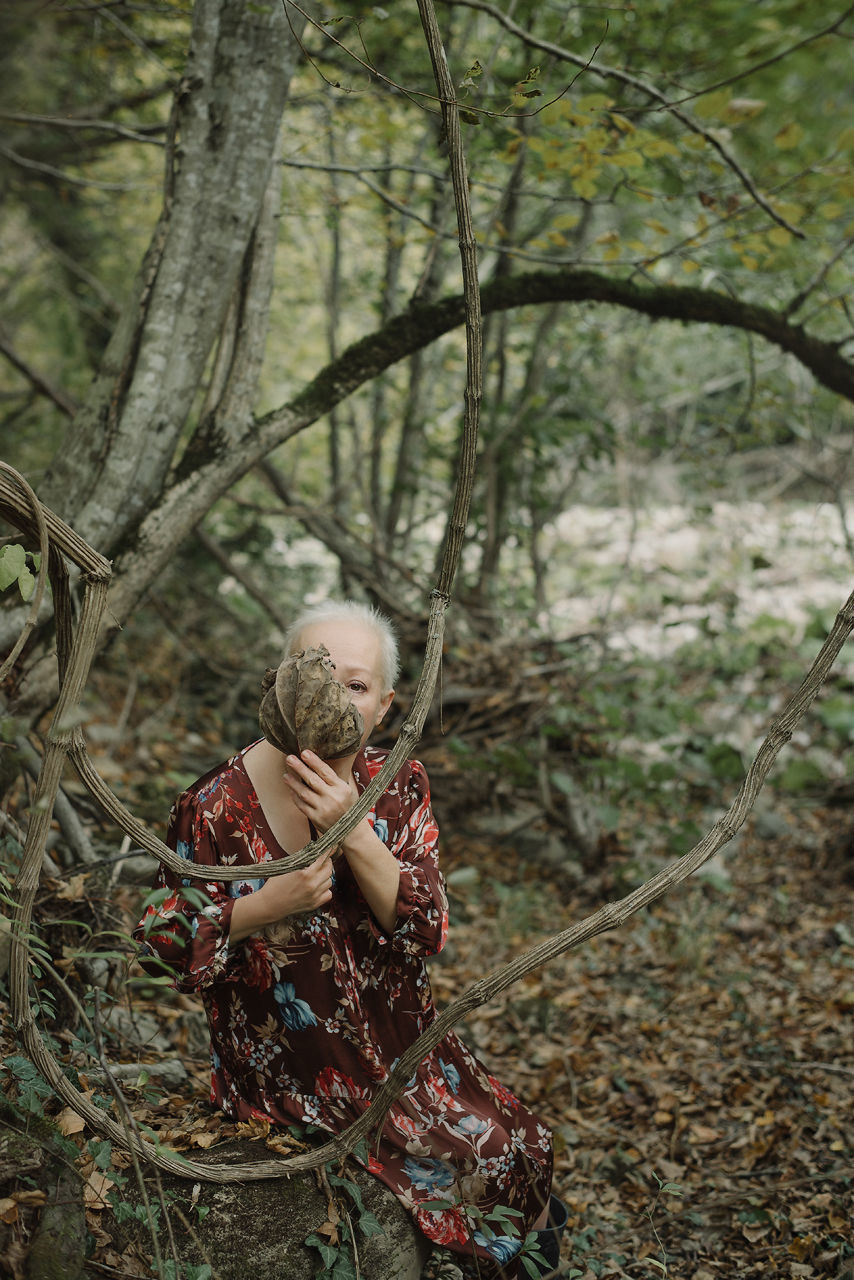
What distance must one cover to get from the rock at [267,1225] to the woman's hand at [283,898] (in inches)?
21.3

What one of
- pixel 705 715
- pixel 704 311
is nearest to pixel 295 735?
pixel 704 311

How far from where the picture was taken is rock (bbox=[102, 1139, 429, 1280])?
5.72 ft

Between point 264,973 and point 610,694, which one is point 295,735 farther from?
point 610,694

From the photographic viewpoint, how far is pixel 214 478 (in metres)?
2.95

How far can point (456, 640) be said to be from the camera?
6.00 metres

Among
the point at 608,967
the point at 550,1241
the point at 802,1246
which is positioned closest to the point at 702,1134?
the point at 802,1246

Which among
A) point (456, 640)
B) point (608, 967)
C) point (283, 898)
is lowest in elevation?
point (608, 967)

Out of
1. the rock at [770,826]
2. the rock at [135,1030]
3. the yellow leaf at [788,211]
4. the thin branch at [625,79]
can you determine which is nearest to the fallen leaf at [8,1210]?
the rock at [135,1030]

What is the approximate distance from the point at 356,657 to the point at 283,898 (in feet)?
1.74

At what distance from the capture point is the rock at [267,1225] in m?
1.74

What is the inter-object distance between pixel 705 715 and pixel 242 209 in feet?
18.9

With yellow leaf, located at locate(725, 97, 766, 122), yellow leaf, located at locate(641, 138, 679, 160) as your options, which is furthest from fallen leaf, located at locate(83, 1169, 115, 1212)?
yellow leaf, located at locate(725, 97, 766, 122)

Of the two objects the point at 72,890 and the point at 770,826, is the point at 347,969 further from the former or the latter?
the point at 770,826

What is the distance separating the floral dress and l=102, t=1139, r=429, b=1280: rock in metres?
0.06
